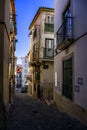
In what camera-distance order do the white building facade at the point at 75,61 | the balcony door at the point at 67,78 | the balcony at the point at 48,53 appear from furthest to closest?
the balcony at the point at 48,53
the balcony door at the point at 67,78
the white building facade at the point at 75,61

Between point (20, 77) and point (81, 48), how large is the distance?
5986cm

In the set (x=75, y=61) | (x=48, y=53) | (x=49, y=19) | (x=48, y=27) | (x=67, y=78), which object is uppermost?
(x=49, y=19)

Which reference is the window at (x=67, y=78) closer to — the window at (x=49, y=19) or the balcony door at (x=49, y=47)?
the balcony door at (x=49, y=47)

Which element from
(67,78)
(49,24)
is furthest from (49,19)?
(67,78)

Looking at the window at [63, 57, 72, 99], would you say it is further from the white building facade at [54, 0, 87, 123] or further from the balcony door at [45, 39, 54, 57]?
the balcony door at [45, 39, 54, 57]

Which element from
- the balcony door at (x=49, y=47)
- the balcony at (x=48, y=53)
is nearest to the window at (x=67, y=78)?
the balcony at (x=48, y=53)

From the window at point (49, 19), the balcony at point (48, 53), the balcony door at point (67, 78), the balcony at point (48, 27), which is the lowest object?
the balcony door at point (67, 78)

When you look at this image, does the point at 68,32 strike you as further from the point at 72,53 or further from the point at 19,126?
the point at 19,126

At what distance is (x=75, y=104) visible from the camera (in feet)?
31.6

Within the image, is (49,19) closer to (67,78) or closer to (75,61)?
(67,78)

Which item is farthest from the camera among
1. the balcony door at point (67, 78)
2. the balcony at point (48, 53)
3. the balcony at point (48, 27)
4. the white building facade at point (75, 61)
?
the balcony at point (48, 27)

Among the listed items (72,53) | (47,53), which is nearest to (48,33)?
(47,53)

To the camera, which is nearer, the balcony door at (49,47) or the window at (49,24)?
the balcony door at (49,47)

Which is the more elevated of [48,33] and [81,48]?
[48,33]
